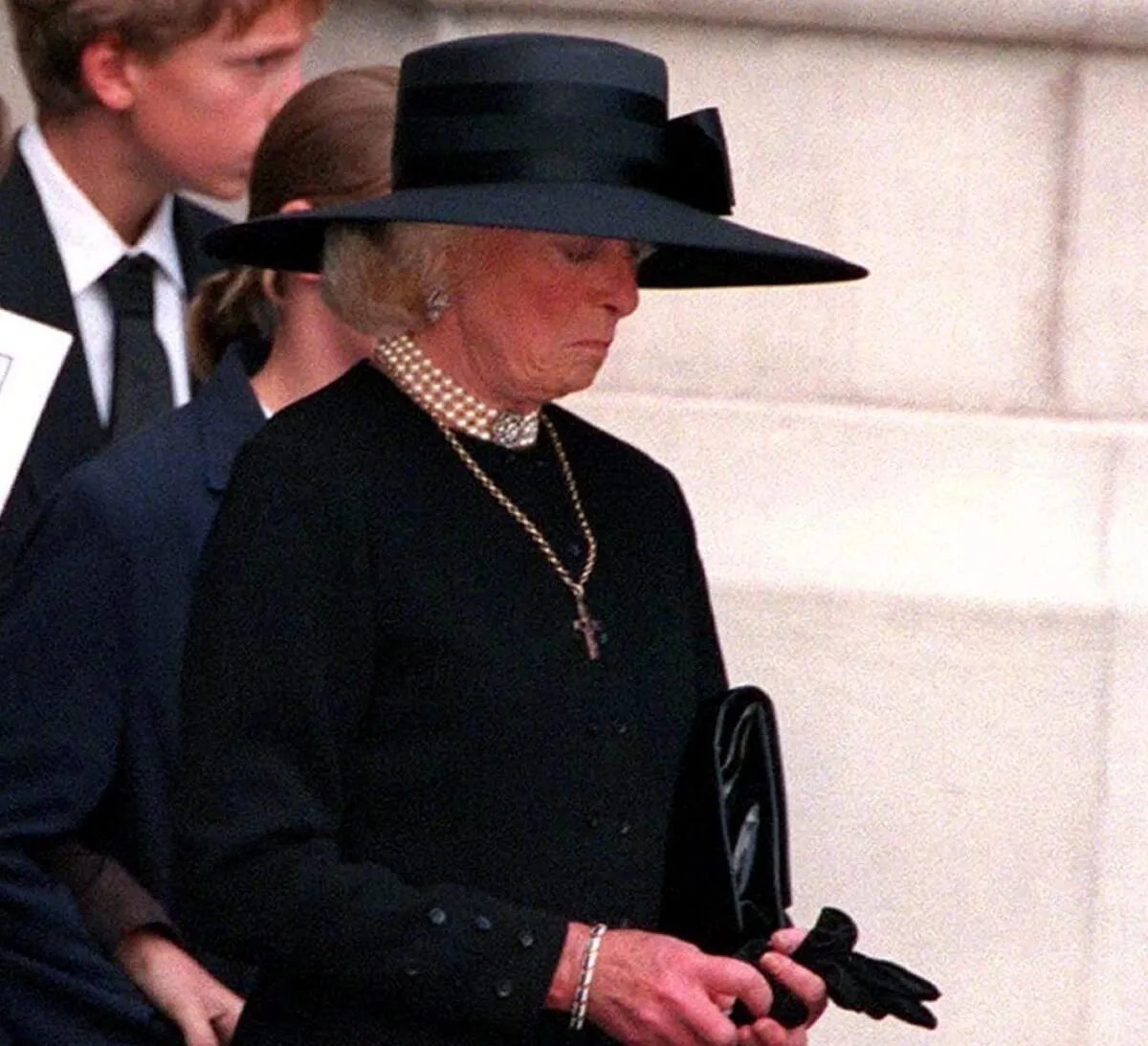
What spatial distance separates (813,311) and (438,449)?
1.55m

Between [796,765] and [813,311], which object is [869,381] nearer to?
[813,311]

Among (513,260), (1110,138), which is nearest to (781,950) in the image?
(513,260)

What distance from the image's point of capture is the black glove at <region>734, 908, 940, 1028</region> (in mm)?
2982

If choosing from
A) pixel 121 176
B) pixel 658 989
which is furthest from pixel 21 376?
pixel 658 989

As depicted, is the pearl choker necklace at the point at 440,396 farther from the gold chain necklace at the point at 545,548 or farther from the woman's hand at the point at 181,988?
the woman's hand at the point at 181,988

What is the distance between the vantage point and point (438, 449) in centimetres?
303

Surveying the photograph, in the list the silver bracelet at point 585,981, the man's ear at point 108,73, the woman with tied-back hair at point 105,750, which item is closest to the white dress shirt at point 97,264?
the man's ear at point 108,73

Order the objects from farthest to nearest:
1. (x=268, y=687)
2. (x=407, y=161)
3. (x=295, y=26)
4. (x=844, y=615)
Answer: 1. (x=844, y=615)
2. (x=295, y=26)
3. (x=407, y=161)
4. (x=268, y=687)

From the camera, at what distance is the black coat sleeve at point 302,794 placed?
2830 mm

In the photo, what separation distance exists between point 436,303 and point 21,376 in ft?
2.24

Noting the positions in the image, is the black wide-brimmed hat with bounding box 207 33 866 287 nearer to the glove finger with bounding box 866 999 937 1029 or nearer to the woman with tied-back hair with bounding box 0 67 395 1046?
the woman with tied-back hair with bounding box 0 67 395 1046

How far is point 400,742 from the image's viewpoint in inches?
114

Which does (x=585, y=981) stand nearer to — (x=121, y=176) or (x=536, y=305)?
(x=536, y=305)

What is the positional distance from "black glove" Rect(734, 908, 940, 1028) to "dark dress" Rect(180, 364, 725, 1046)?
156mm
